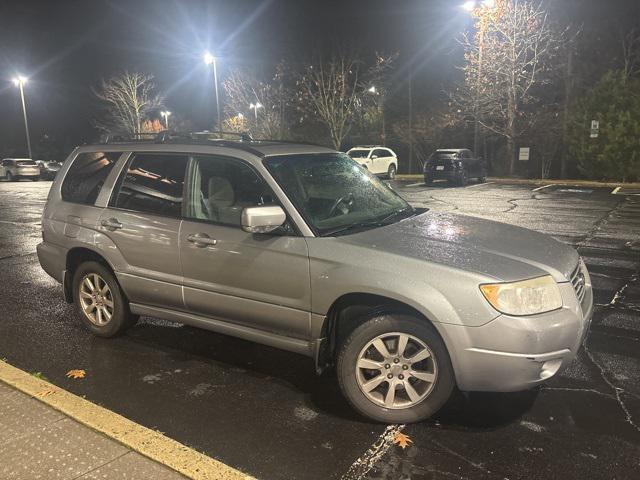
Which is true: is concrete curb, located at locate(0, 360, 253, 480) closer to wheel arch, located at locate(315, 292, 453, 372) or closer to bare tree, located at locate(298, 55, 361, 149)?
wheel arch, located at locate(315, 292, 453, 372)

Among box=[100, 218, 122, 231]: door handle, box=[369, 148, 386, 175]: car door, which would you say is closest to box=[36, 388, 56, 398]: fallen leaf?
box=[100, 218, 122, 231]: door handle

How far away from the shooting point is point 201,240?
3.94 m

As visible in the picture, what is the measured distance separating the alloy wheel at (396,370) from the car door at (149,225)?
1.64m

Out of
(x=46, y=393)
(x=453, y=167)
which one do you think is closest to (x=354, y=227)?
(x=46, y=393)

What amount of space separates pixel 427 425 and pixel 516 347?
30.3 inches

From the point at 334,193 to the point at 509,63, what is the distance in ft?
79.0

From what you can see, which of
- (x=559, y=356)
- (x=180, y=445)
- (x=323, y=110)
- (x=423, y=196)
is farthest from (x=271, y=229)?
(x=323, y=110)

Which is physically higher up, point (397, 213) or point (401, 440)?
point (397, 213)

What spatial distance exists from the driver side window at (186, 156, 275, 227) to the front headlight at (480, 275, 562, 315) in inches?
66.7

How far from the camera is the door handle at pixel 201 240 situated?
389 cm

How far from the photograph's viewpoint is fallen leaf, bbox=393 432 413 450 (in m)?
3.11

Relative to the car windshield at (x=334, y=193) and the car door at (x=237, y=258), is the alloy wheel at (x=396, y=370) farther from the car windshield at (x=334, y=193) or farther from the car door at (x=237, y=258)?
the car windshield at (x=334, y=193)

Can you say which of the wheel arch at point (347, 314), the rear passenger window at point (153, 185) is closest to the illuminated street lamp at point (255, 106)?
the rear passenger window at point (153, 185)

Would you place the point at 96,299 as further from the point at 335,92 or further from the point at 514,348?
the point at 335,92
